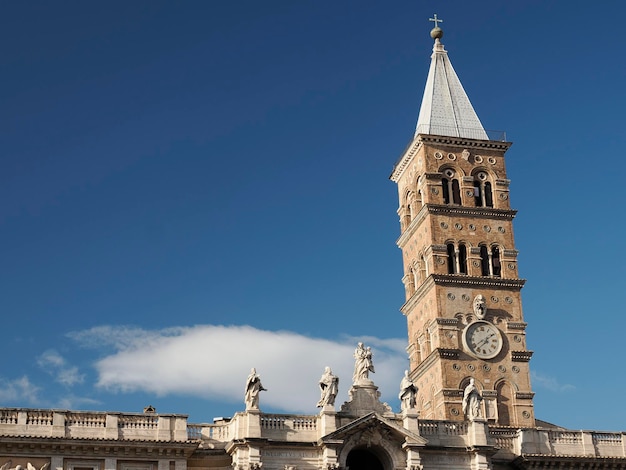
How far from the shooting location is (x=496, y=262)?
274ft

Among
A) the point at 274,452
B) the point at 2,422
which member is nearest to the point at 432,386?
the point at 274,452

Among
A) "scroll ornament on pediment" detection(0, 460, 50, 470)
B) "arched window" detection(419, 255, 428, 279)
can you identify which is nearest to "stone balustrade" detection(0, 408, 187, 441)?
"scroll ornament on pediment" detection(0, 460, 50, 470)

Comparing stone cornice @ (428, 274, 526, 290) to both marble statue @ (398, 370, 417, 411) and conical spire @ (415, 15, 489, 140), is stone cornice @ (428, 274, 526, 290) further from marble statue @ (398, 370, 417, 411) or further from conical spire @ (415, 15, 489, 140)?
marble statue @ (398, 370, 417, 411)

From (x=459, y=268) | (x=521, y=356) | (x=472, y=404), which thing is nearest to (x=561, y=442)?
(x=472, y=404)

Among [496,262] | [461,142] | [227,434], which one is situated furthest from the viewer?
[461,142]

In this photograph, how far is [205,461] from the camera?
207 ft

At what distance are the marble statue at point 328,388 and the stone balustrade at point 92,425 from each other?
7.28m

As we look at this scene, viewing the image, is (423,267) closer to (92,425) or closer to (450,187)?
(450,187)

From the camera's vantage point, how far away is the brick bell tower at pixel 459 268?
7919 centimetres

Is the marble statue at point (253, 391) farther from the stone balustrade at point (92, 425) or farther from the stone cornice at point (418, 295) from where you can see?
the stone cornice at point (418, 295)

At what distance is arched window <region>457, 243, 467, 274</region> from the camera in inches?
3248

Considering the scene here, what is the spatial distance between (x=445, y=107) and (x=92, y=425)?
38255mm

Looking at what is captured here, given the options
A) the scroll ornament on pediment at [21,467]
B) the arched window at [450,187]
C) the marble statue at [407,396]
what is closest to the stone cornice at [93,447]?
the scroll ornament on pediment at [21,467]

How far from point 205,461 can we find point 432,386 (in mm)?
21381
